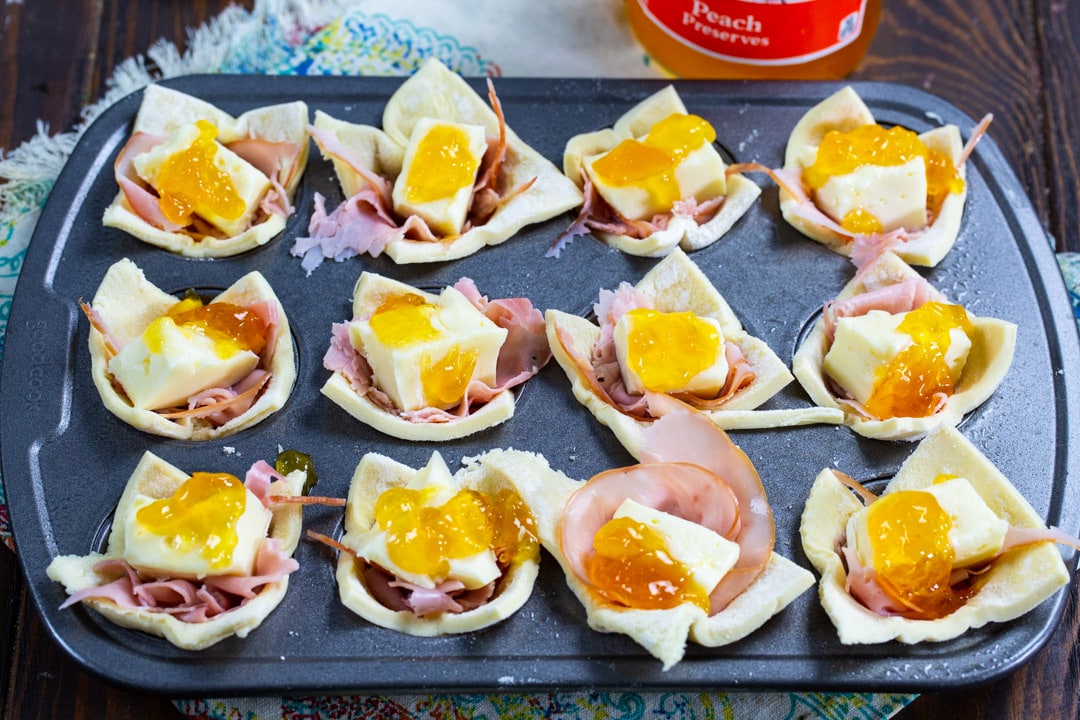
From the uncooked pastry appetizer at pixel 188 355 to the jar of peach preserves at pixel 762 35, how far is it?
4.89ft

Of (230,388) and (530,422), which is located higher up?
(530,422)

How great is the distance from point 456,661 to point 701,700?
1.99ft

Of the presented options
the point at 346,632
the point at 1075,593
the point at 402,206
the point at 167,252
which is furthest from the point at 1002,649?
the point at 167,252

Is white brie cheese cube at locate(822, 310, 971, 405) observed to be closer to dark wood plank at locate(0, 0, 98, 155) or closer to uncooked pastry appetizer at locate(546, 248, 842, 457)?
uncooked pastry appetizer at locate(546, 248, 842, 457)

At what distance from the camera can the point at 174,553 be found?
249cm

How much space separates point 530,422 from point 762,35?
55.0 inches

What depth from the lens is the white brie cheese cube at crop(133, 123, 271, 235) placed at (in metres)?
3.10

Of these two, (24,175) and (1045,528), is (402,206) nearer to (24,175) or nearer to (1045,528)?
(24,175)

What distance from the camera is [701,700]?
2.69 meters

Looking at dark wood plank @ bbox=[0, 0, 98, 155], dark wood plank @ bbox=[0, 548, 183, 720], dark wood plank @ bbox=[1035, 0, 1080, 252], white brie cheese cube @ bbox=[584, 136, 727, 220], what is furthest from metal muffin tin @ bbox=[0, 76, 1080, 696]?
dark wood plank @ bbox=[0, 0, 98, 155]

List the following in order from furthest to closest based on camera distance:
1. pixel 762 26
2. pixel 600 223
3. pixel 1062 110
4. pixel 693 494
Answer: pixel 1062 110, pixel 762 26, pixel 600 223, pixel 693 494

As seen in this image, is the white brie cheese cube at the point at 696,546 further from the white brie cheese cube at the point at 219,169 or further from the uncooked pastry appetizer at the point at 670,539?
the white brie cheese cube at the point at 219,169

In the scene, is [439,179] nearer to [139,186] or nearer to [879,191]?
[139,186]

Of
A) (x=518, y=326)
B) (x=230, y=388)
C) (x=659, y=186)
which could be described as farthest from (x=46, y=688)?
(x=659, y=186)
